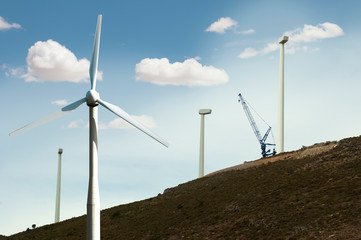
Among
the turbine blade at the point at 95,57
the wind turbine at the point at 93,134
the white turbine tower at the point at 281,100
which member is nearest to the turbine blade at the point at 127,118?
the wind turbine at the point at 93,134

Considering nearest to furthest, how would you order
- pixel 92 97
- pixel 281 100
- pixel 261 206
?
pixel 92 97 → pixel 261 206 → pixel 281 100

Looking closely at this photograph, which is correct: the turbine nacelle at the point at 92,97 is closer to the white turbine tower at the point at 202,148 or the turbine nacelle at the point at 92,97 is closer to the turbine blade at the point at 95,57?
the turbine blade at the point at 95,57

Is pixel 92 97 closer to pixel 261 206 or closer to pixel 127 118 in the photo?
pixel 127 118

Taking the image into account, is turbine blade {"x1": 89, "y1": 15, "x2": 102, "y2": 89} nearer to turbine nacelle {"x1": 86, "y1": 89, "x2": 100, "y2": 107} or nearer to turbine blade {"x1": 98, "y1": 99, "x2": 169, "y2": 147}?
turbine blade {"x1": 98, "y1": 99, "x2": 169, "y2": 147}

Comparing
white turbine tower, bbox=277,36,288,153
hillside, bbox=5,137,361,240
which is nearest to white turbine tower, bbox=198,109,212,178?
hillside, bbox=5,137,361,240

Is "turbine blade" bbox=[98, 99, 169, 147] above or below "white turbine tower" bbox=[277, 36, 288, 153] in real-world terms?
below

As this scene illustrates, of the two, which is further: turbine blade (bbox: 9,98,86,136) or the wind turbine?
turbine blade (bbox: 9,98,86,136)

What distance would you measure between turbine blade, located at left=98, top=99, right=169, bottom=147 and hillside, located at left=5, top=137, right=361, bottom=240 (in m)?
17.4

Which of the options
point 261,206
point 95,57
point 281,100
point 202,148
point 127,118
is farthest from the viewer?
point 202,148

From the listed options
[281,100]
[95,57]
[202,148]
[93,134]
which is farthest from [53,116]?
[202,148]

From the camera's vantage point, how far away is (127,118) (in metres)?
39.5

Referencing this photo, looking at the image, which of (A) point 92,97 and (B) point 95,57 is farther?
(B) point 95,57

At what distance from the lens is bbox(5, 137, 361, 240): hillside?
157 feet

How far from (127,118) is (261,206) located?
24899mm
